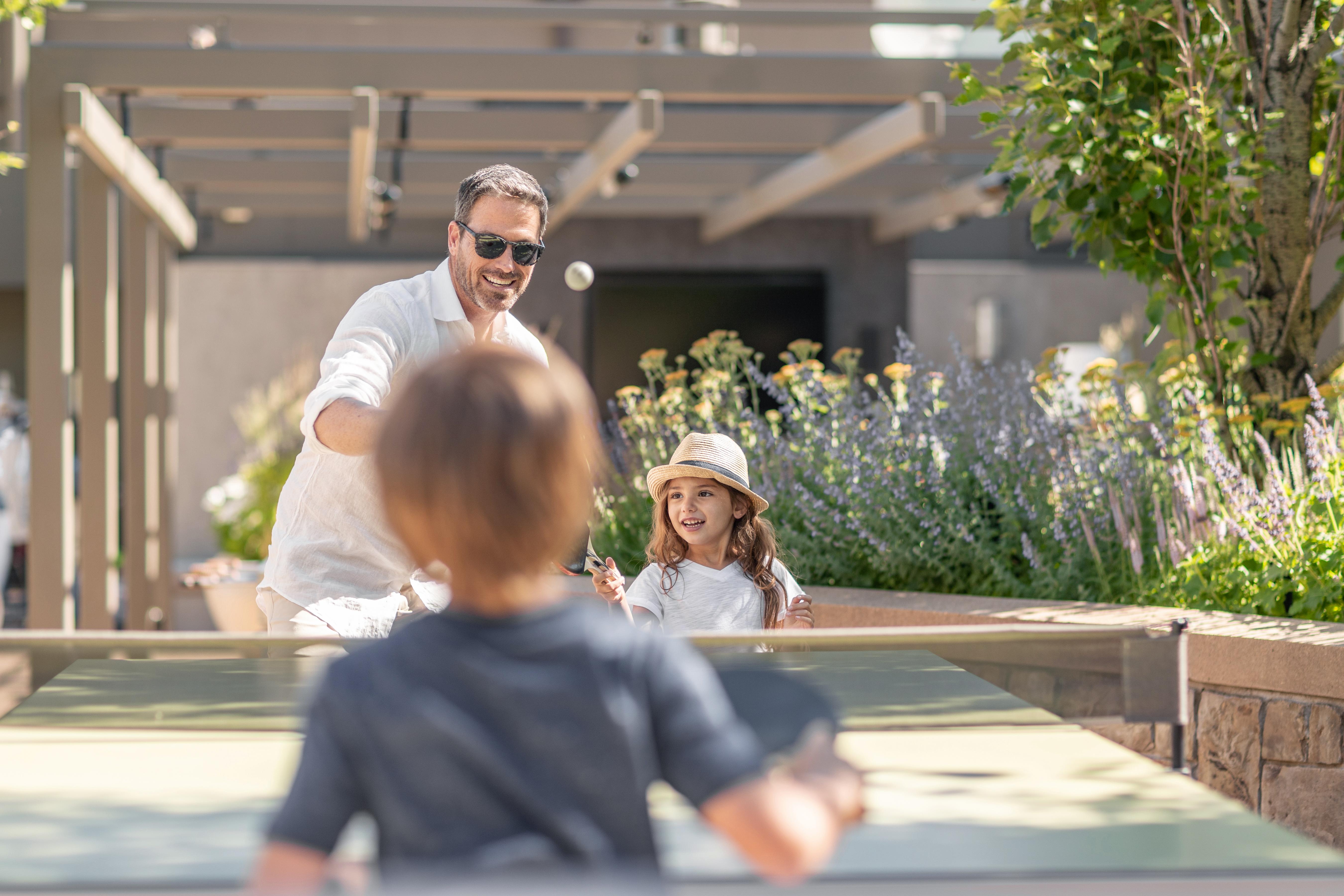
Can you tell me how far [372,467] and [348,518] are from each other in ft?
0.53

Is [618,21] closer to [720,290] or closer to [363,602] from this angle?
[363,602]

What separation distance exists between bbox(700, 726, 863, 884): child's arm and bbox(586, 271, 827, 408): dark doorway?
475 inches

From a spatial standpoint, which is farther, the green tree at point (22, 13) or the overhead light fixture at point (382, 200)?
the overhead light fixture at point (382, 200)

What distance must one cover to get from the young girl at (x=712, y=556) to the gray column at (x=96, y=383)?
15.1 ft

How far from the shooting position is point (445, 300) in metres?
2.70

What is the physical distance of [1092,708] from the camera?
1889mm

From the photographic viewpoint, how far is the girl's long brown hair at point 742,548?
3.42 m

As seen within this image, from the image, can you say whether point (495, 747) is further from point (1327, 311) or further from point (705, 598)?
point (1327, 311)

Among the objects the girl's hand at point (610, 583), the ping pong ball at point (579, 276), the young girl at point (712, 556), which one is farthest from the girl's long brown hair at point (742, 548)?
the ping pong ball at point (579, 276)

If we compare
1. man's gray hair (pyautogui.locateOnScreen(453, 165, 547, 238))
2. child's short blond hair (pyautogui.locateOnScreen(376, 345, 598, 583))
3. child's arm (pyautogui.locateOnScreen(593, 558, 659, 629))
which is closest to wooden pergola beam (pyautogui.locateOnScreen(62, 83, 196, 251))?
man's gray hair (pyautogui.locateOnScreen(453, 165, 547, 238))

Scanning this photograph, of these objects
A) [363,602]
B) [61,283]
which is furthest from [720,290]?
[363,602]

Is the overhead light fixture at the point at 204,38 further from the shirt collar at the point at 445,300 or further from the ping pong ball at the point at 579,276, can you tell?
the shirt collar at the point at 445,300

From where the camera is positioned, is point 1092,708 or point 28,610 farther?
point 28,610

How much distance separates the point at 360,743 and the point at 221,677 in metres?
0.79
